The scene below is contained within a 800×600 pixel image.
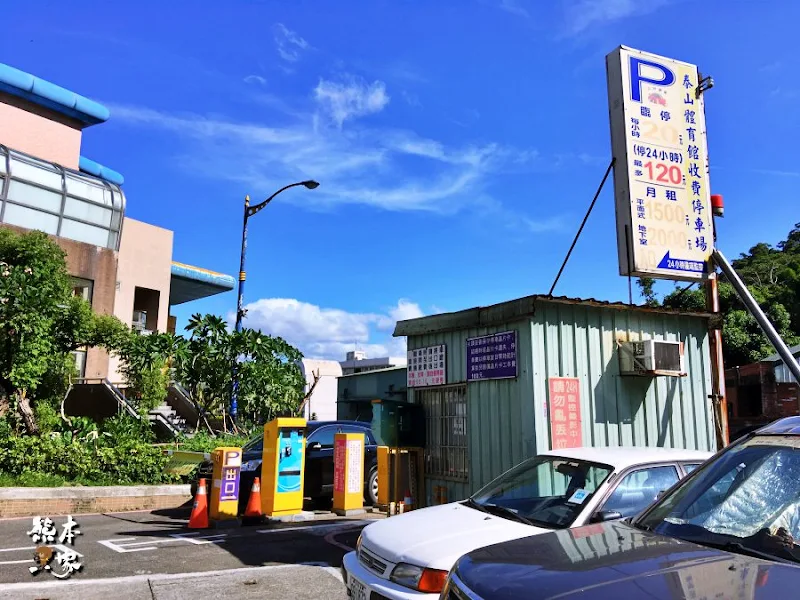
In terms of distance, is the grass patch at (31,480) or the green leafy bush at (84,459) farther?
the green leafy bush at (84,459)

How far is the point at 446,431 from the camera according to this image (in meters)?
9.30

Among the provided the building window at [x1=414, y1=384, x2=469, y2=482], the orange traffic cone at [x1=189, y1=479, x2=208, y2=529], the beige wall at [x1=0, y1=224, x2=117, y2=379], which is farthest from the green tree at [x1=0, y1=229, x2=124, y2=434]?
the building window at [x1=414, y1=384, x2=469, y2=482]

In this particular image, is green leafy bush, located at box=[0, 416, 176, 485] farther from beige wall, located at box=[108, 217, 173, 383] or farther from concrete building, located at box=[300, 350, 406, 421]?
concrete building, located at box=[300, 350, 406, 421]

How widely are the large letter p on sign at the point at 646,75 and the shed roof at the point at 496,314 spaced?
304cm

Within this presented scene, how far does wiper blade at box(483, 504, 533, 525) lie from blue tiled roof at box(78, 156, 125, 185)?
28146mm

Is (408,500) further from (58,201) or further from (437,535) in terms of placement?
(58,201)

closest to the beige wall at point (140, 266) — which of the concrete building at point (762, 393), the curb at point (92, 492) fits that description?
the curb at point (92, 492)

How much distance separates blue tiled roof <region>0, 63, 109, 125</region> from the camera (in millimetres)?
23312

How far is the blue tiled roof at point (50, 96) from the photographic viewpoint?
23312 millimetres

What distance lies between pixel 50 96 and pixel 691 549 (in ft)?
91.3

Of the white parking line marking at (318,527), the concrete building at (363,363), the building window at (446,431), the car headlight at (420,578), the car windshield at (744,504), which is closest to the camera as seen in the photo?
the car windshield at (744,504)

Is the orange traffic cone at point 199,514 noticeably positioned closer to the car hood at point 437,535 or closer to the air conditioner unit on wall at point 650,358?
the car hood at point 437,535

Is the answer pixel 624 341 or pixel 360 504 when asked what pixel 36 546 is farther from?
pixel 624 341

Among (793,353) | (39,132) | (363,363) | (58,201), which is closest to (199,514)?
(58,201)
